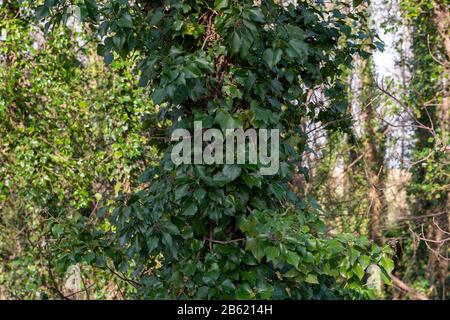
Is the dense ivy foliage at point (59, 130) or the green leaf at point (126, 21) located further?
the dense ivy foliage at point (59, 130)

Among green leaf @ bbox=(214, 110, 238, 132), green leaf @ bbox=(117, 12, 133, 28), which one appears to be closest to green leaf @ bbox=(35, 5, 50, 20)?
green leaf @ bbox=(117, 12, 133, 28)

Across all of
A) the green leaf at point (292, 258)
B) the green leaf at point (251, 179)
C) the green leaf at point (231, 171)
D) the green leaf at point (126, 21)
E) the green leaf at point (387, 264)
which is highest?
the green leaf at point (126, 21)

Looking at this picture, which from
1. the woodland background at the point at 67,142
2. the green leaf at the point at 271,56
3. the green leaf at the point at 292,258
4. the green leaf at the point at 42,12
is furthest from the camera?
the woodland background at the point at 67,142

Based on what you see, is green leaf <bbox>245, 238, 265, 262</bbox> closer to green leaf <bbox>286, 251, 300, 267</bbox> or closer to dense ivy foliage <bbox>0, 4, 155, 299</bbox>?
green leaf <bbox>286, 251, 300, 267</bbox>

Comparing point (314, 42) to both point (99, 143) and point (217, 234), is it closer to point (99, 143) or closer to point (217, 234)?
point (217, 234)

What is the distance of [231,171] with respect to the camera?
3.19 meters

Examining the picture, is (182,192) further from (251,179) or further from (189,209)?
(251,179)

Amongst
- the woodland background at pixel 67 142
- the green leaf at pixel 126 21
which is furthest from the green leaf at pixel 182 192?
the woodland background at pixel 67 142

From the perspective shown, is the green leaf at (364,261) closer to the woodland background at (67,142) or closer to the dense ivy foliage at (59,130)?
the woodland background at (67,142)

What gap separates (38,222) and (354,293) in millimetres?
3675

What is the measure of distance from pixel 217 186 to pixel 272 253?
442 mm

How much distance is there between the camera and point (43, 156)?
7387 mm

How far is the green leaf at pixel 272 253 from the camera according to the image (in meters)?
3.01

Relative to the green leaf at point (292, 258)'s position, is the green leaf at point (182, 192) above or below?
above
